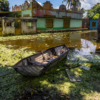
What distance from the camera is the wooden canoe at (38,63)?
3916mm

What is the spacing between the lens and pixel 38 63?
524 centimetres

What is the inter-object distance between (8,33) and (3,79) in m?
12.3

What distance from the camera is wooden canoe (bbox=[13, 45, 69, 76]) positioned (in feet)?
12.8

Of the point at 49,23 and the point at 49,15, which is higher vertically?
the point at 49,15

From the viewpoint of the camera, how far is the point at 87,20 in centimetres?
2894

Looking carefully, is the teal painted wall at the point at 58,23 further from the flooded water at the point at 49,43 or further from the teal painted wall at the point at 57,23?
the flooded water at the point at 49,43

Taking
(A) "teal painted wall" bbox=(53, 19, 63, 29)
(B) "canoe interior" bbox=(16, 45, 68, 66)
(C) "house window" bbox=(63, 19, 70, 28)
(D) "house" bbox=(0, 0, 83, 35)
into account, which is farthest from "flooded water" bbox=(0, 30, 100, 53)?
(C) "house window" bbox=(63, 19, 70, 28)

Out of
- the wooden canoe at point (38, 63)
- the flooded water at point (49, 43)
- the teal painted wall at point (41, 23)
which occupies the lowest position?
the wooden canoe at point (38, 63)

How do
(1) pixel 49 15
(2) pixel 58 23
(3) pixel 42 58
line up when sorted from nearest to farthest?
1. (3) pixel 42 58
2. (1) pixel 49 15
3. (2) pixel 58 23

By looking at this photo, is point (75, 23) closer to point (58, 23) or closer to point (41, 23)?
point (58, 23)

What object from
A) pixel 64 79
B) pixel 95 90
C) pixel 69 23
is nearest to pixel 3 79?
pixel 64 79

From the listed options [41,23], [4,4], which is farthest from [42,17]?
[4,4]

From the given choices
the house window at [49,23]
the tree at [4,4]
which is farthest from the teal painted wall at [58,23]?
the tree at [4,4]

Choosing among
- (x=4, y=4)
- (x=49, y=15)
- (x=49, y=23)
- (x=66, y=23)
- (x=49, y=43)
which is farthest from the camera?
(x=4, y=4)
